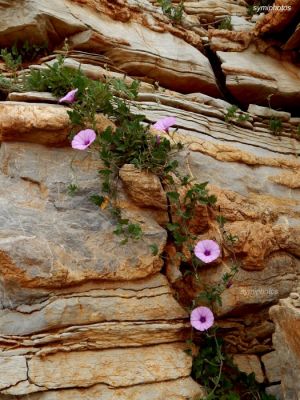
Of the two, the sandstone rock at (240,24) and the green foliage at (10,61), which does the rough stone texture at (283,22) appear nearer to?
the sandstone rock at (240,24)

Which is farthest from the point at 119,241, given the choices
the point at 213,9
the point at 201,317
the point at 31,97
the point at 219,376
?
the point at 213,9

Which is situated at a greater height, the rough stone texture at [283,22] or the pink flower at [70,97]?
the rough stone texture at [283,22]

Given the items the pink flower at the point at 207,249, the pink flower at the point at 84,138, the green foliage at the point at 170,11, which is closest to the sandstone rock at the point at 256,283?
the pink flower at the point at 207,249

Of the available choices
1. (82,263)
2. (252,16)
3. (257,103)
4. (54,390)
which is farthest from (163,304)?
(252,16)

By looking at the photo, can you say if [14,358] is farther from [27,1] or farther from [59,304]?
[27,1]

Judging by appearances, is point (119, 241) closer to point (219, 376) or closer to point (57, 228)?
point (57, 228)
